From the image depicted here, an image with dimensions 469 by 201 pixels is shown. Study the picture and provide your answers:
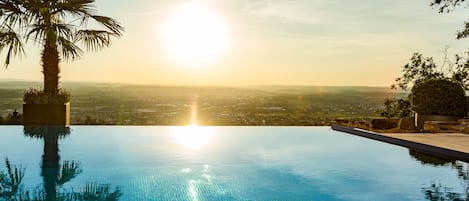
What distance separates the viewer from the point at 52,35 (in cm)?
1487

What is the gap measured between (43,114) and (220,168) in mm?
9022

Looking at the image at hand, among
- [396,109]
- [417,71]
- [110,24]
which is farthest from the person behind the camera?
[396,109]

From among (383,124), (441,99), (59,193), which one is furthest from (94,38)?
(441,99)

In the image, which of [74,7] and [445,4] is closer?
[74,7]

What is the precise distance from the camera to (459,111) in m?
15.1

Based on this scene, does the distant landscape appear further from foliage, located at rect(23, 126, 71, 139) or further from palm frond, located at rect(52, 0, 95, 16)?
palm frond, located at rect(52, 0, 95, 16)

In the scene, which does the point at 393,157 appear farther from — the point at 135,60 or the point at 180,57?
the point at 135,60

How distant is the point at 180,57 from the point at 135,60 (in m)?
1.80

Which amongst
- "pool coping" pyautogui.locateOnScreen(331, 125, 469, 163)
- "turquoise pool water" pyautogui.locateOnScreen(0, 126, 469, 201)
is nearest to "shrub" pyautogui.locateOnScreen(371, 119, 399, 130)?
"pool coping" pyautogui.locateOnScreen(331, 125, 469, 163)

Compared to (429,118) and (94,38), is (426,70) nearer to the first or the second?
(429,118)

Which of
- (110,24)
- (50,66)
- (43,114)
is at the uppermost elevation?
(110,24)

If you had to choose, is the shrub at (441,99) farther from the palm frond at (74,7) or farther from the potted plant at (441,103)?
the palm frond at (74,7)

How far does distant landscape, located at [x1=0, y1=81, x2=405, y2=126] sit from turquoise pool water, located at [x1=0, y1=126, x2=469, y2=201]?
4.48m

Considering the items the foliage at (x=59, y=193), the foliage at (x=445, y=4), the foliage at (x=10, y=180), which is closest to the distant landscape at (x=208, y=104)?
the foliage at (x=445, y=4)
